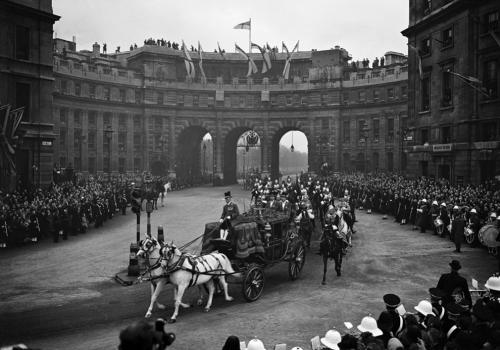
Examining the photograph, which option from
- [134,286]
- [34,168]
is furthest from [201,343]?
[34,168]

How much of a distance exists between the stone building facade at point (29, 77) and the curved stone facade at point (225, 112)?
22.6m

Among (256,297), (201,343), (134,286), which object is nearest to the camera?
(201,343)

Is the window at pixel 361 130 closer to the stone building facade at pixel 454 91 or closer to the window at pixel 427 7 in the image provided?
the stone building facade at pixel 454 91

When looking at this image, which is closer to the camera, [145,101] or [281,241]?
[281,241]

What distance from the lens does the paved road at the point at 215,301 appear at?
9877 millimetres

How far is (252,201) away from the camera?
3709cm

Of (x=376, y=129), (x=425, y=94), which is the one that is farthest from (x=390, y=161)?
(x=425, y=94)

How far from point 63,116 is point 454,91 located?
43.2 meters

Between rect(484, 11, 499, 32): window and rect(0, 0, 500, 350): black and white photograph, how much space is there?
17 centimetres

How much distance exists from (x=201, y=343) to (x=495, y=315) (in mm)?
5641

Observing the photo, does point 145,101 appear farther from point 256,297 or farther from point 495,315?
point 495,315

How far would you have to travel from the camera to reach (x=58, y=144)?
51500 mm

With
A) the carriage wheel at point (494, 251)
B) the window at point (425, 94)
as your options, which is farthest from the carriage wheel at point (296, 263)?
the window at point (425, 94)

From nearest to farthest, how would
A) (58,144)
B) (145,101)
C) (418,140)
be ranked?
(418,140), (58,144), (145,101)
